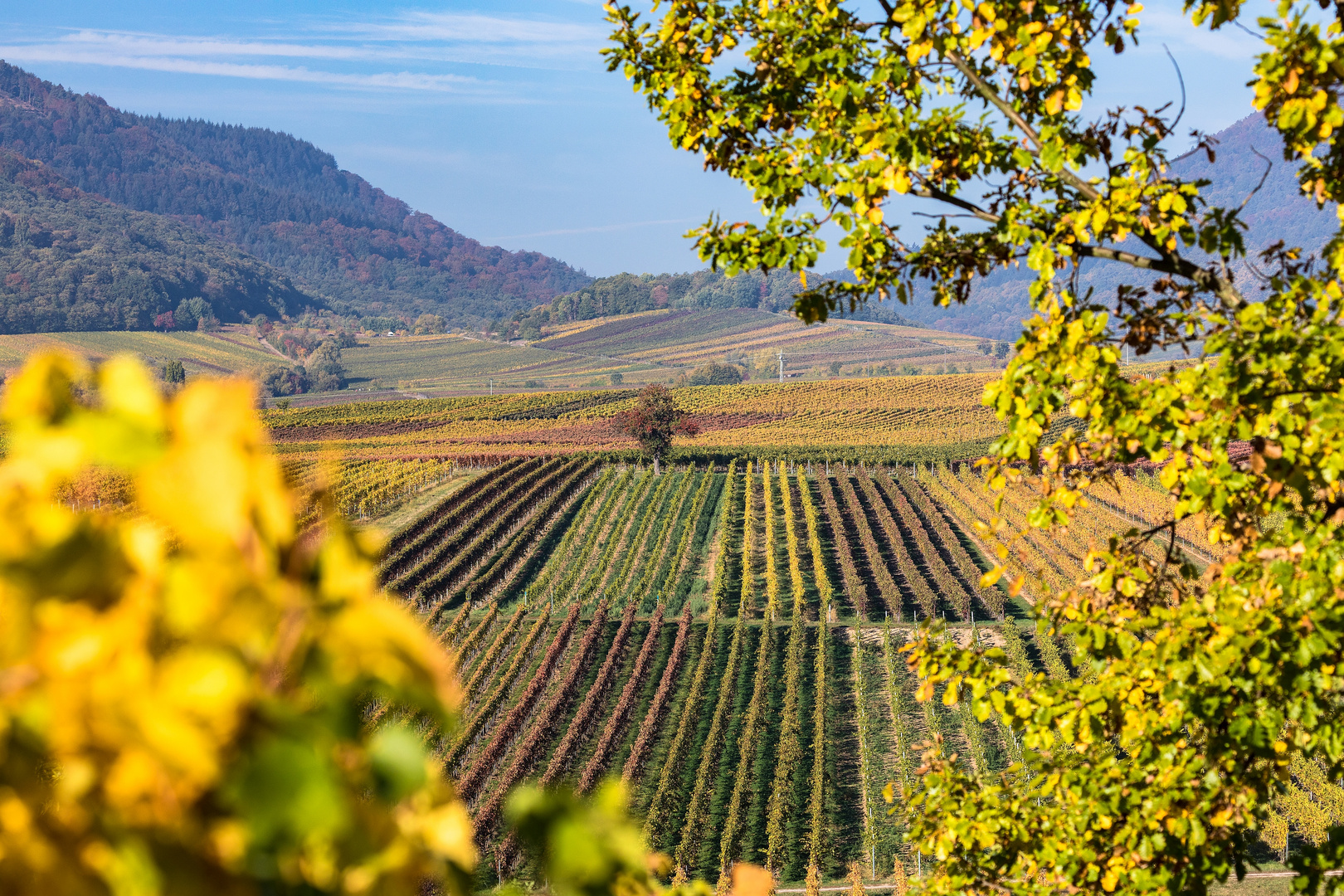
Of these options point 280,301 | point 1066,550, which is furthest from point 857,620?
point 280,301

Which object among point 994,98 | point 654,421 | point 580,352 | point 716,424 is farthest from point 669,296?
point 994,98

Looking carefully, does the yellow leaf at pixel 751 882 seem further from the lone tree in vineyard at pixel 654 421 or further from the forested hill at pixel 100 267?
the forested hill at pixel 100 267

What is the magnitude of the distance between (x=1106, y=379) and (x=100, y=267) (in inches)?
5983

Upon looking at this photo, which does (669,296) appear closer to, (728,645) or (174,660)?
(728,645)

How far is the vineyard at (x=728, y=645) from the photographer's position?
57.0 ft

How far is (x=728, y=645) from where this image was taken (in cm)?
2506

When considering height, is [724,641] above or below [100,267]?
below

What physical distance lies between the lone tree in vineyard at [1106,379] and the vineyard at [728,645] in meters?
0.57

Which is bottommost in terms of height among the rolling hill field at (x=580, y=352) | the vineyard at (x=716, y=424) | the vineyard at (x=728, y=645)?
the vineyard at (x=728, y=645)

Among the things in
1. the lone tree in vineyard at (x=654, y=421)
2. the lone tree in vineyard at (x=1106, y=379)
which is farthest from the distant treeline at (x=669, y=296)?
the lone tree in vineyard at (x=1106, y=379)

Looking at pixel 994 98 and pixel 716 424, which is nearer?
pixel 994 98

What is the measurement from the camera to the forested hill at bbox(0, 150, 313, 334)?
12381 centimetres

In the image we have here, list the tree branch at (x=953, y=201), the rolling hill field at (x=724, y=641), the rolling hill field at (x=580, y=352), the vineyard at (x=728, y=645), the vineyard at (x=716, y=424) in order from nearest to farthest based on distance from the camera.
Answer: the tree branch at (x=953, y=201) → the vineyard at (x=728, y=645) → the rolling hill field at (x=724, y=641) → the vineyard at (x=716, y=424) → the rolling hill field at (x=580, y=352)

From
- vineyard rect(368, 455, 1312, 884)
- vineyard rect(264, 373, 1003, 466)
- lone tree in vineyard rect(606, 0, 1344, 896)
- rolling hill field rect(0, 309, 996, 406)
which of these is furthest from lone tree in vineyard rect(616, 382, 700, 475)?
rolling hill field rect(0, 309, 996, 406)
